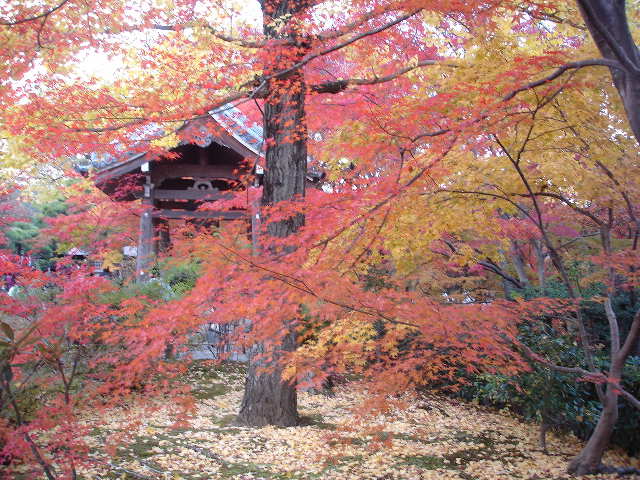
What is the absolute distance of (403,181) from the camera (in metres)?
5.47

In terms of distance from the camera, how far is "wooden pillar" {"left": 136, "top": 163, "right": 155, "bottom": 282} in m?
10.8

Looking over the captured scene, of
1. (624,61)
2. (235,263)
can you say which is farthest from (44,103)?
(624,61)

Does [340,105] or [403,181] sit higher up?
[340,105]

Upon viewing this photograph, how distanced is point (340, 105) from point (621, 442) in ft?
19.3

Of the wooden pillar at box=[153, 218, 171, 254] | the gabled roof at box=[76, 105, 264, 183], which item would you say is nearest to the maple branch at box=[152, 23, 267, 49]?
the gabled roof at box=[76, 105, 264, 183]

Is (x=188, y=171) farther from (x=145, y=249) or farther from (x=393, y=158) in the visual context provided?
(x=393, y=158)

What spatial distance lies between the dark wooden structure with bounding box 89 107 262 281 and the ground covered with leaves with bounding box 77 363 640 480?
405cm

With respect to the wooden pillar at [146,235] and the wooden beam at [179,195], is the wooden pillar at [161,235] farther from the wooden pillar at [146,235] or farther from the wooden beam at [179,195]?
the wooden beam at [179,195]

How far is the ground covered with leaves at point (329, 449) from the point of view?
554 cm

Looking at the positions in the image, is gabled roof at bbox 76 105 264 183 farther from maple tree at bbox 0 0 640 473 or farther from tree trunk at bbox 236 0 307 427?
tree trunk at bbox 236 0 307 427

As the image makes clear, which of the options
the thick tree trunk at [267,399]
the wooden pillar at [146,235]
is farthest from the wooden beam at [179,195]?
the thick tree trunk at [267,399]

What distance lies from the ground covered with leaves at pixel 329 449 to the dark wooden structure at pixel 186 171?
4.05 m

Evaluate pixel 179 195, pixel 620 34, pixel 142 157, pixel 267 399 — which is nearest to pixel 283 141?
pixel 267 399

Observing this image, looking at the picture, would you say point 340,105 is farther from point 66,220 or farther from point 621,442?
point 66,220
